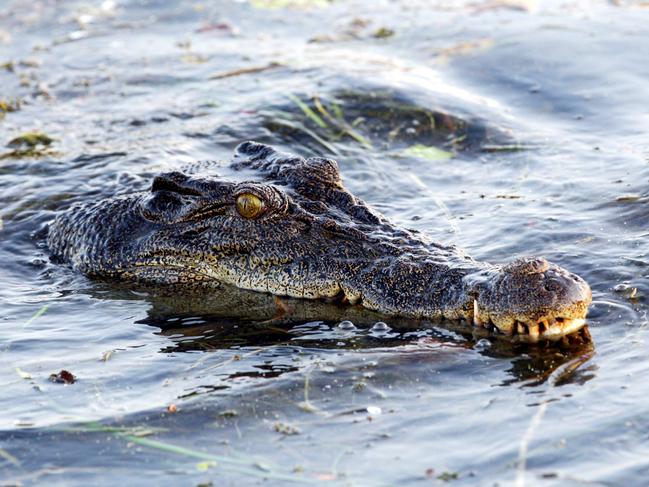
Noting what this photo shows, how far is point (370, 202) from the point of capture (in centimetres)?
930

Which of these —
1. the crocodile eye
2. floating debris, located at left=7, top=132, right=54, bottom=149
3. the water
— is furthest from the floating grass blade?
floating debris, located at left=7, top=132, right=54, bottom=149

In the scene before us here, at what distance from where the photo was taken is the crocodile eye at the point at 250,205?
23.2ft

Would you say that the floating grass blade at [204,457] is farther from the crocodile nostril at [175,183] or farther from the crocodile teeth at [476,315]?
the crocodile nostril at [175,183]

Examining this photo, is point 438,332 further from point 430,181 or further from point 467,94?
point 467,94

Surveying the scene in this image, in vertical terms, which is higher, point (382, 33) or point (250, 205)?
point (382, 33)

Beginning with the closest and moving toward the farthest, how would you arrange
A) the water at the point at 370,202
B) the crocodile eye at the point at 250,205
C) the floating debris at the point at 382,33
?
the water at the point at 370,202 → the crocodile eye at the point at 250,205 → the floating debris at the point at 382,33

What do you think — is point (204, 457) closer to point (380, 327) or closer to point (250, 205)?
point (380, 327)

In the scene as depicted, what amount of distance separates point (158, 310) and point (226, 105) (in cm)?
509

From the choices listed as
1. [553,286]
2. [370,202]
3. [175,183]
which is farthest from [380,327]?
[370,202]

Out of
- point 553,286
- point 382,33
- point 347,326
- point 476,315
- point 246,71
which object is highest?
point 382,33

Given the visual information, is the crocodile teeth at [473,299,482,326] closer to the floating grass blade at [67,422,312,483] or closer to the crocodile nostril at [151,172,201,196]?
the floating grass blade at [67,422,312,483]

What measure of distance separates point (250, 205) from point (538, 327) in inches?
90.4

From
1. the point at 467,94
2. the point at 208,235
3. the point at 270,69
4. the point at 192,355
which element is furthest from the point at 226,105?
the point at 192,355

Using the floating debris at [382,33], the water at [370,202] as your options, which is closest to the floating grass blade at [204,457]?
the water at [370,202]
